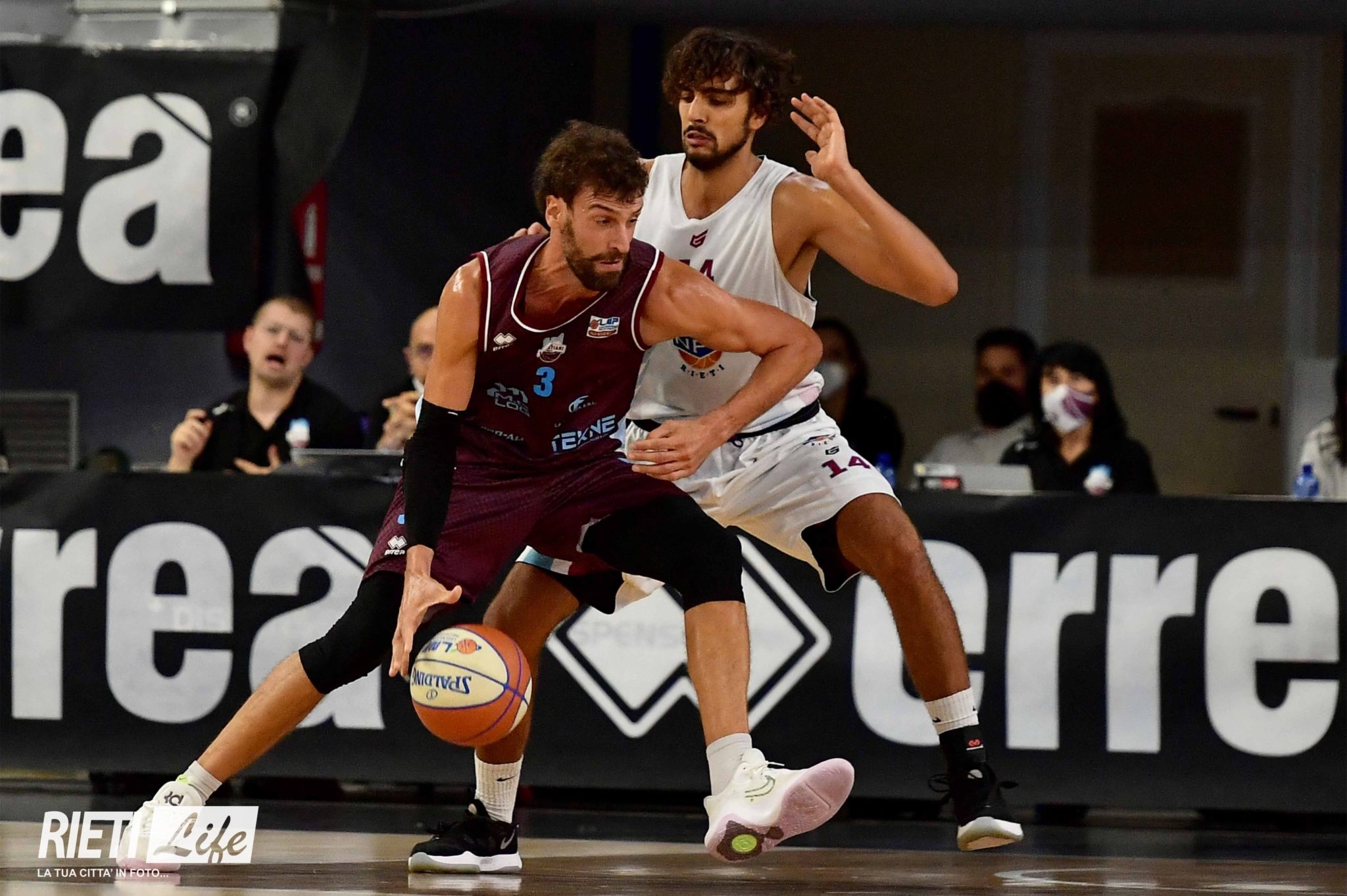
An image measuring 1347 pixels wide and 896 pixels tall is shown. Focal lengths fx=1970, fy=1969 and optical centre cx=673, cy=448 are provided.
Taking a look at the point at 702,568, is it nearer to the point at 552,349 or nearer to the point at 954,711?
the point at 552,349

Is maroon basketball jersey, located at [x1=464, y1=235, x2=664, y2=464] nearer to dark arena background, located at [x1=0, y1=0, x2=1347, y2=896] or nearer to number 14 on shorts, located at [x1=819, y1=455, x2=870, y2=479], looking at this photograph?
dark arena background, located at [x1=0, y1=0, x2=1347, y2=896]

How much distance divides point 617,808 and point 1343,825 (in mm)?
2628

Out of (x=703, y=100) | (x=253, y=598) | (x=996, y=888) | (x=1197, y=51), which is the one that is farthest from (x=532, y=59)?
(x=996, y=888)

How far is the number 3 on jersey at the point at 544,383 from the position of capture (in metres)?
4.77

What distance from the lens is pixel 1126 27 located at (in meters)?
9.26

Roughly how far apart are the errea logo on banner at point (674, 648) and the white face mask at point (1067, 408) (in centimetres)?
134

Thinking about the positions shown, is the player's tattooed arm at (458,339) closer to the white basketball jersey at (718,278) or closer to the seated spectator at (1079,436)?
the white basketball jersey at (718,278)

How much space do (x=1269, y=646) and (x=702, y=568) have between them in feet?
9.57

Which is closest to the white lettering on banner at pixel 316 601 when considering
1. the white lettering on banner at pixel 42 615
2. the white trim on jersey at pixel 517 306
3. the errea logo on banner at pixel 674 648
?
the white lettering on banner at pixel 42 615

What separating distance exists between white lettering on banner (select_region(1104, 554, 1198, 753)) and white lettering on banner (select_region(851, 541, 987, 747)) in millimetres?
467

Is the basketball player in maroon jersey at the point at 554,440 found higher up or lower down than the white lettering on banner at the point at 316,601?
higher up

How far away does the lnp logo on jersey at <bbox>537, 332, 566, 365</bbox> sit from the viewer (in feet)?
15.5

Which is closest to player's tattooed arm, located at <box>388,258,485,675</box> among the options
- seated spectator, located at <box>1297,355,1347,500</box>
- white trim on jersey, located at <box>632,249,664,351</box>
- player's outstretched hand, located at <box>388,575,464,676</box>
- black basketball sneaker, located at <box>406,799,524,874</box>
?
player's outstretched hand, located at <box>388,575,464,676</box>

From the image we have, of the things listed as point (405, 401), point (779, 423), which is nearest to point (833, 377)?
point (405, 401)
